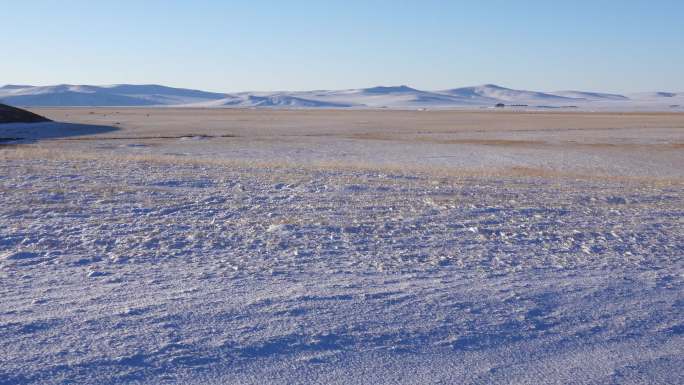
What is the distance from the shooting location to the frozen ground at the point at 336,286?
463 cm

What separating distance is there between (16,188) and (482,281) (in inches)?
311

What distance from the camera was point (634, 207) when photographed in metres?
10.9

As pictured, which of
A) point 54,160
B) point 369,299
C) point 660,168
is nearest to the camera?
point 369,299

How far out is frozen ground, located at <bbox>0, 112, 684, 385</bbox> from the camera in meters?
4.63

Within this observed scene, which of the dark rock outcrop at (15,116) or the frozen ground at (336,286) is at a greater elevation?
the frozen ground at (336,286)

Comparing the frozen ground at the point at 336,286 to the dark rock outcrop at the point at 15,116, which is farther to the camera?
the dark rock outcrop at the point at 15,116

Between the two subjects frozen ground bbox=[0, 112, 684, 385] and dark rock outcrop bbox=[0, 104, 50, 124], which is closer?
frozen ground bbox=[0, 112, 684, 385]

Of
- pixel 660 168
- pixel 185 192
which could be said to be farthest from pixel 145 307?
pixel 660 168

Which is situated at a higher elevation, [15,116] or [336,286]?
[336,286]

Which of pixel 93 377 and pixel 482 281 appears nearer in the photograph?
pixel 93 377

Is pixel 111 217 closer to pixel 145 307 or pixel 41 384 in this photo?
pixel 145 307

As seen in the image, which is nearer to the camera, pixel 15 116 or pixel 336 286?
pixel 336 286

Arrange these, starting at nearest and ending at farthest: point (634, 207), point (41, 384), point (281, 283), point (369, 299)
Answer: point (41, 384)
point (369, 299)
point (281, 283)
point (634, 207)

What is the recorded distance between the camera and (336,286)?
621 centimetres
